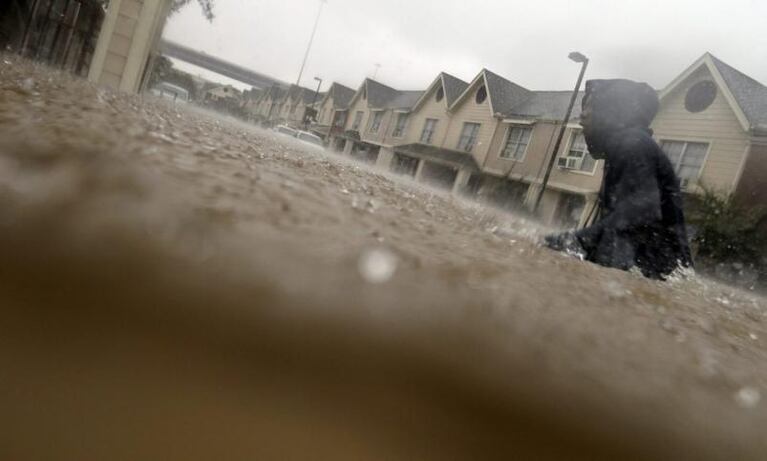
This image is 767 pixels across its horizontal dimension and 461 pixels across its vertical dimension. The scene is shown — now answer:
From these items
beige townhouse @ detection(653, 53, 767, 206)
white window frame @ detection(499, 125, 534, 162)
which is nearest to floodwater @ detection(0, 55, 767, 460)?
white window frame @ detection(499, 125, 534, 162)

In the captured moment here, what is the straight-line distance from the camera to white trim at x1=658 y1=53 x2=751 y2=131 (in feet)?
17.4

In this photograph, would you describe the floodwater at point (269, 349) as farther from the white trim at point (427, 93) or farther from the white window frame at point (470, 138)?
the white trim at point (427, 93)

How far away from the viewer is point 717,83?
5.94 meters

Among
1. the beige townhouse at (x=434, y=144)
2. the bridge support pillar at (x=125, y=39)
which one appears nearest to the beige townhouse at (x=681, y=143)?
the beige townhouse at (x=434, y=144)

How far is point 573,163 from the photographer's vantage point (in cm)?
546

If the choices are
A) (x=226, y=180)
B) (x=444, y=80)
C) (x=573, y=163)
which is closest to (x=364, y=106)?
(x=444, y=80)

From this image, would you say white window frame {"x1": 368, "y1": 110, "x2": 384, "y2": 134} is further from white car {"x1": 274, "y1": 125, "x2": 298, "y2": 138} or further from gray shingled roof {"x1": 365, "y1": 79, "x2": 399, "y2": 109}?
white car {"x1": 274, "y1": 125, "x2": 298, "y2": 138}

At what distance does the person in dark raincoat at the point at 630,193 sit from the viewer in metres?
1.33

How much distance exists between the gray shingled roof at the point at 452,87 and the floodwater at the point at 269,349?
5.31 metres

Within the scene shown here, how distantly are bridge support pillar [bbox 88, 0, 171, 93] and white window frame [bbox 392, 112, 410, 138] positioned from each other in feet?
8.63

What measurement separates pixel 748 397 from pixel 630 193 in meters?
1.35

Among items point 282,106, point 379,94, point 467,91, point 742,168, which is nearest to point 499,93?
point 467,91

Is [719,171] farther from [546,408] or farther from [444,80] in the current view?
[546,408]

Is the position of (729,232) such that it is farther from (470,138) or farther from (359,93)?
(359,93)
